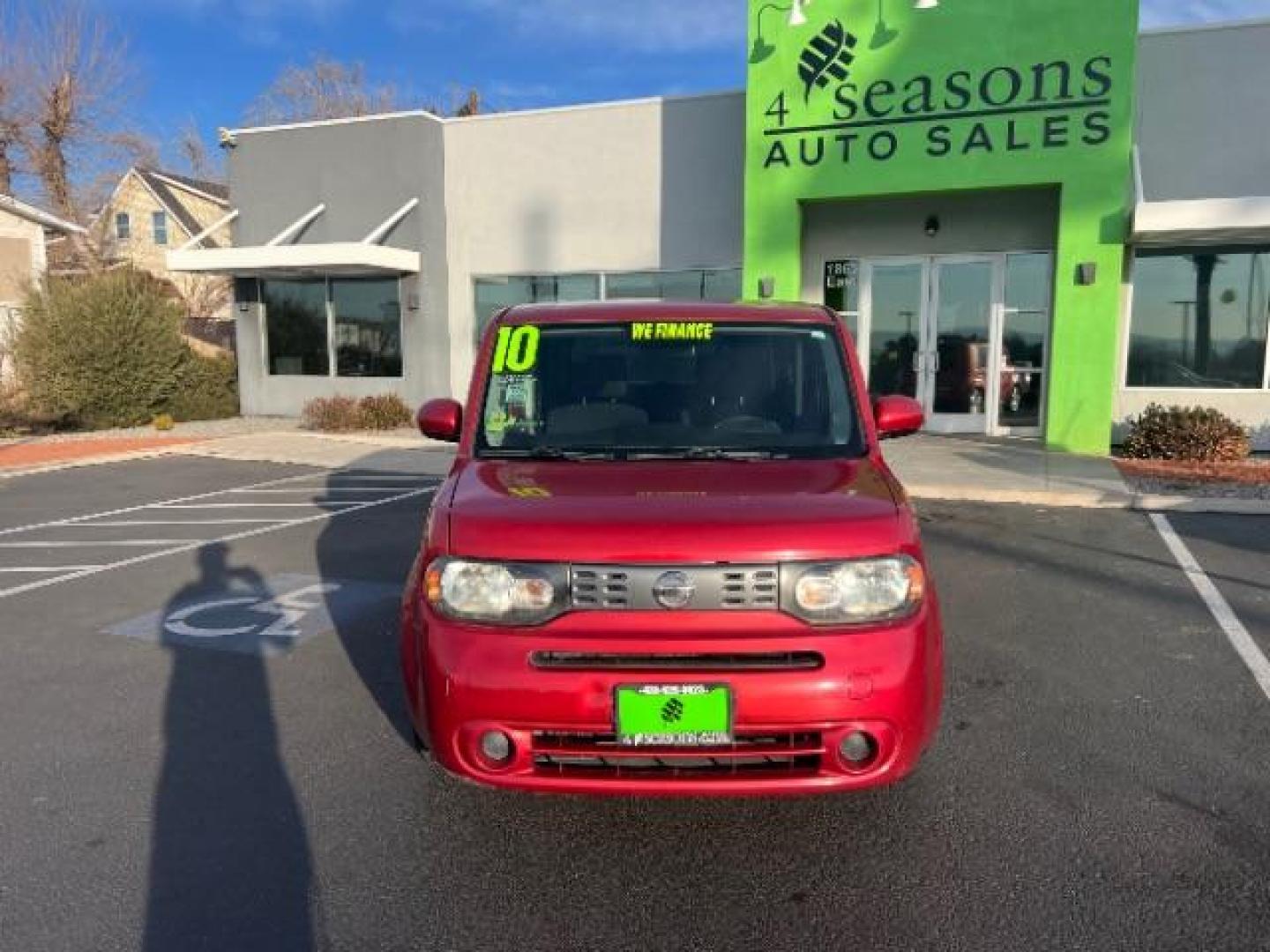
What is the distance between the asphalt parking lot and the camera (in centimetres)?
271

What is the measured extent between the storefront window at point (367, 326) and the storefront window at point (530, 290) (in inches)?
63.5

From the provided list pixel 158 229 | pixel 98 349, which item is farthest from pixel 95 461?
pixel 158 229

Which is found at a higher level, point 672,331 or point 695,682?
point 672,331

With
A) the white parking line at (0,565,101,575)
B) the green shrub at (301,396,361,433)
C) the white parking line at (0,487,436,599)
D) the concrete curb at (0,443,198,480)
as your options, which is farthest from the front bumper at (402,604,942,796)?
the green shrub at (301,396,361,433)

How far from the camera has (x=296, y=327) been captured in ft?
62.3

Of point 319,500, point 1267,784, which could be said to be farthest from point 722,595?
point 319,500

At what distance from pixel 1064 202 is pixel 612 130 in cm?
749

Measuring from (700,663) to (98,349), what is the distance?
17.6 metres

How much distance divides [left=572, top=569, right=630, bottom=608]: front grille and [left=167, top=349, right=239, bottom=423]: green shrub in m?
18.3

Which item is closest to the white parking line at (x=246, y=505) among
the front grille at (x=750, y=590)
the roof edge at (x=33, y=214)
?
the front grille at (x=750, y=590)

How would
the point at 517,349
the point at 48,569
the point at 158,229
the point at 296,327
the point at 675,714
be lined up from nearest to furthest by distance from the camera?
the point at 675,714 < the point at 517,349 < the point at 48,569 < the point at 296,327 < the point at 158,229

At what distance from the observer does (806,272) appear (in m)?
15.3

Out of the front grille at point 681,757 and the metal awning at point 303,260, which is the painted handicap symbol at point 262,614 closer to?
the front grille at point 681,757

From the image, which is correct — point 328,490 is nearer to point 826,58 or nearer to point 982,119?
point 826,58
